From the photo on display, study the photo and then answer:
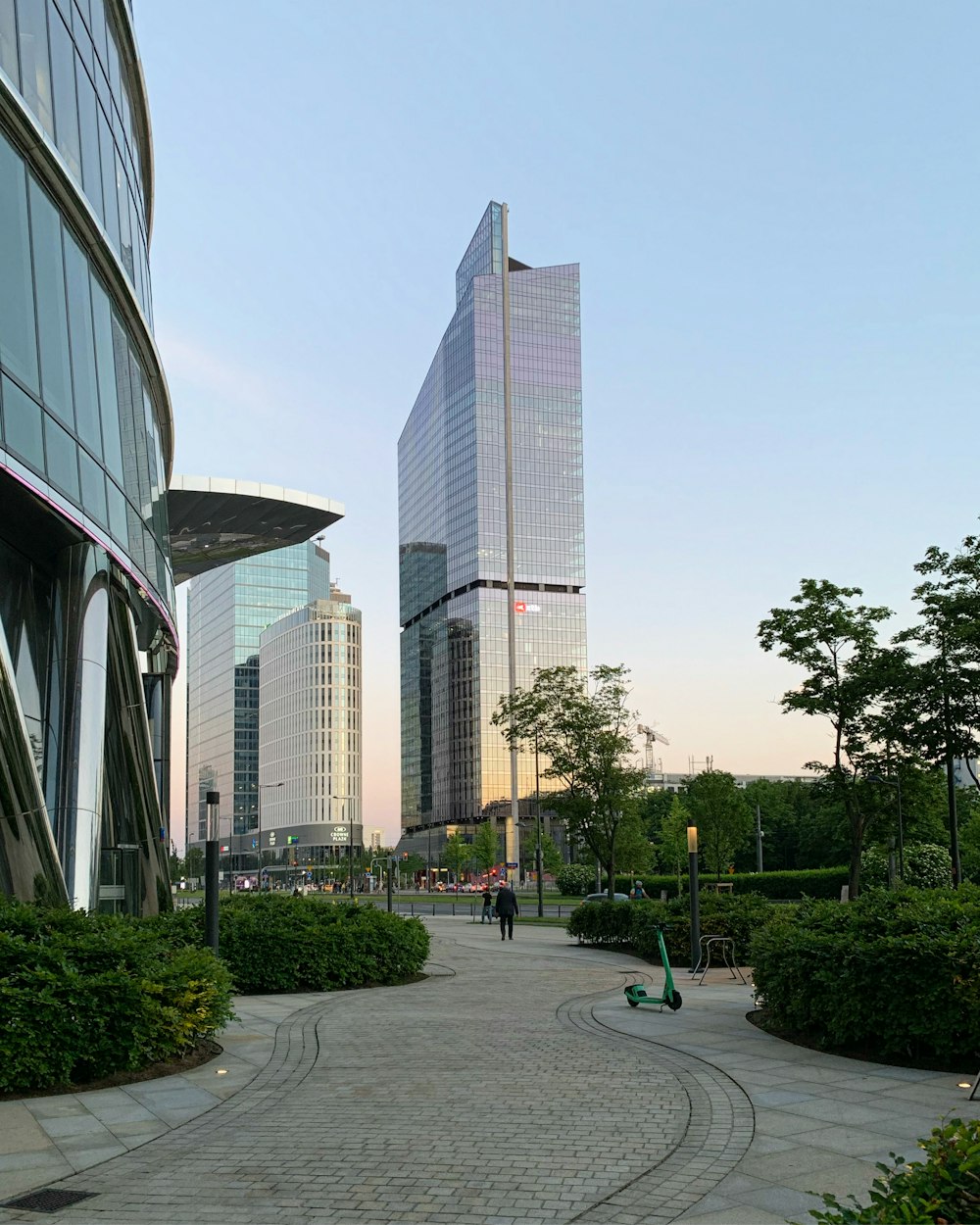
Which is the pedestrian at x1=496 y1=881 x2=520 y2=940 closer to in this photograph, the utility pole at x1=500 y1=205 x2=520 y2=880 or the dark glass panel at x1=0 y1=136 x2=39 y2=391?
the dark glass panel at x1=0 y1=136 x2=39 y2=391

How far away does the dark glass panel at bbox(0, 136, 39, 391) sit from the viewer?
1755cm

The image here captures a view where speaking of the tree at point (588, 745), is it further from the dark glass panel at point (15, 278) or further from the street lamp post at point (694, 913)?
the dark glass panel at point (15, 278)

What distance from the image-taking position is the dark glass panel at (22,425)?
17047 mm

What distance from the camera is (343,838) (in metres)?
199

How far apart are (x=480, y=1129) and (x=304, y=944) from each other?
34.5ft

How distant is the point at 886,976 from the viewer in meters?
11.1

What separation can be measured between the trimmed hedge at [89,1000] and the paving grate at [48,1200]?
3241 mm

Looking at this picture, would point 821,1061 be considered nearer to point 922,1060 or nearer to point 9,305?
point 922,1060

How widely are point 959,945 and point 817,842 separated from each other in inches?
3600

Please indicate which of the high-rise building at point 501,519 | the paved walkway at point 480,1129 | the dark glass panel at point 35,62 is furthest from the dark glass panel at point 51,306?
the high-rise building at point 501,519

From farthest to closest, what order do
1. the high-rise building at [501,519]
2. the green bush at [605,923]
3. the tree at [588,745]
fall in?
the high-rise building at [501,519] < the tree at [588,745] < the green bush at [605,923]

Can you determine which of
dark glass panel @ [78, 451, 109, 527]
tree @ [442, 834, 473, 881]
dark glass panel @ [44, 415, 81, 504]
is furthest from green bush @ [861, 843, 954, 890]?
tree @ [442, 834, 473, 881]

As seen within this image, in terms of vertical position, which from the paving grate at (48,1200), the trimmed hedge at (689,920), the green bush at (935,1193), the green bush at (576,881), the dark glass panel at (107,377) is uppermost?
the dark glass panel at (107,377)

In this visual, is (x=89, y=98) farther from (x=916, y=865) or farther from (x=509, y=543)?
(x=509, y=543)
